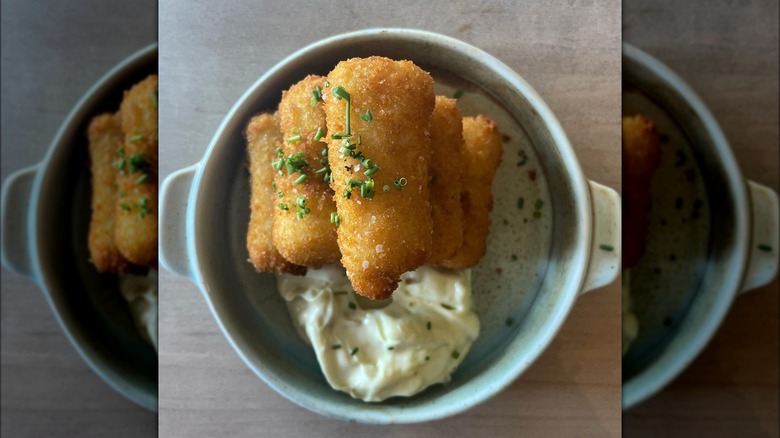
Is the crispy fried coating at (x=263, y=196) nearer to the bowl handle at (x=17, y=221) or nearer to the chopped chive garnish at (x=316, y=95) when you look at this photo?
the chopped chive garnish at (x=316, y=95)

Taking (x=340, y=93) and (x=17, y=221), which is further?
(x=17, y=221)

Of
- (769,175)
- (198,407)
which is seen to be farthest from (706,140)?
(198,407)

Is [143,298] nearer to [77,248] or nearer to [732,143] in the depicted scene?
[77,248]

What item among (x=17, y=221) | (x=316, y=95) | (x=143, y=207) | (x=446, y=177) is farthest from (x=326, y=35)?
(x=17, y=221)

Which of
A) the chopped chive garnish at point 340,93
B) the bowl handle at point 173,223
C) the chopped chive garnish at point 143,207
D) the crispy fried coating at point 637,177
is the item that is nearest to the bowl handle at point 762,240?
the crispy fried coating at point 637,177

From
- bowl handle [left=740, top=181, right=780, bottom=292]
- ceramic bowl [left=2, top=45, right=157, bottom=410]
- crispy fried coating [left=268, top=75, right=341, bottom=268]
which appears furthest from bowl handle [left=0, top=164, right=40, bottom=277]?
bowl handle [left=740, top=181, right=780, bottom=292]

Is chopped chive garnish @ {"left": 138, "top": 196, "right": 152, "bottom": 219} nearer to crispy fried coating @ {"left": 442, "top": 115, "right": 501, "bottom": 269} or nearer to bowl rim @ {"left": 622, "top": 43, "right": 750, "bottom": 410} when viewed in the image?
crispy fried coating @ {"left": 442, "top": 115, "right": 501, "bottom": 269}

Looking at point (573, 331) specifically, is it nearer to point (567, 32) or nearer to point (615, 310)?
point (615, 310)
